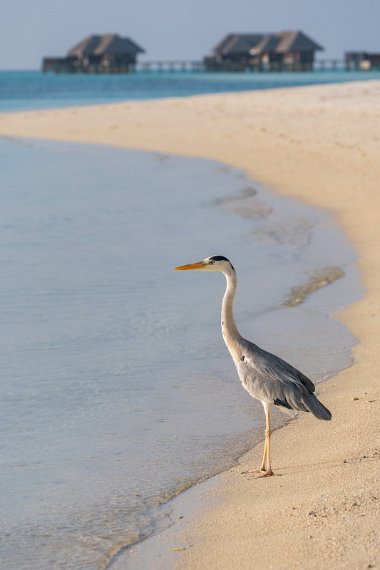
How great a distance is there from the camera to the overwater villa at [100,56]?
12312cm

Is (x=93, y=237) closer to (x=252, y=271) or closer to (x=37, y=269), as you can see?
(x=37, y=269)

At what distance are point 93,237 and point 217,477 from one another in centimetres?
872

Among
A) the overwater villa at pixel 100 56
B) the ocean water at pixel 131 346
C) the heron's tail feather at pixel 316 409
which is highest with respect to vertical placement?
the heron's tail feather at pixel 316 409

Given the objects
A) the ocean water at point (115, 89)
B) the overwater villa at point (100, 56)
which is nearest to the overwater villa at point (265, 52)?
the ocean water at point (115, 89)

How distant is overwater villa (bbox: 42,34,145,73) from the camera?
404ft

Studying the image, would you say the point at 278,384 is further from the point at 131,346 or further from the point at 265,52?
the point at 265,52

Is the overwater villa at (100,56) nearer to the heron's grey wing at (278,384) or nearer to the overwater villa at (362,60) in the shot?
the overwater villa at (362,60)

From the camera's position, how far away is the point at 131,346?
864 centimetres

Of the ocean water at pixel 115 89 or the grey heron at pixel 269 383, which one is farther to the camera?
the ocean water at pixel 115 89

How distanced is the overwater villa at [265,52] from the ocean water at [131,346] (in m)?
104

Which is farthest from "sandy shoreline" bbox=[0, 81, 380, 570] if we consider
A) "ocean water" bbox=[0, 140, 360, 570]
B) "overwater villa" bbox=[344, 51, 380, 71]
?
"overwater villa" bbox=[344, 51, 380, 71]

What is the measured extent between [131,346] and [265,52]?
382 ft

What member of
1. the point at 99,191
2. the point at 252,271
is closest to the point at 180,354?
the point at 252,271

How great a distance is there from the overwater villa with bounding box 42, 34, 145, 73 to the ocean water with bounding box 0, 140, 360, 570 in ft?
357
